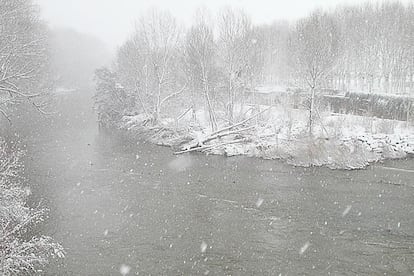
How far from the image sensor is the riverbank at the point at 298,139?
28312 millimetres

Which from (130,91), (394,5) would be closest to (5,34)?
(130,91)

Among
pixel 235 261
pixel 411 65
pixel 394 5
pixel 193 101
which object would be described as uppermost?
pixel 394 5

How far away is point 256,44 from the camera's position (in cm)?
4106

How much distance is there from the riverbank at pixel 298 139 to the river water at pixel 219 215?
1496mm

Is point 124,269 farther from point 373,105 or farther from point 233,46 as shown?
point 373,105

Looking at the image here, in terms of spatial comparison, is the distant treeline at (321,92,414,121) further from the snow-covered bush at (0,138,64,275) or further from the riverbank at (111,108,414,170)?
the snow-covered bush at (0,138,64,275)

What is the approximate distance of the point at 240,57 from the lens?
122 feet

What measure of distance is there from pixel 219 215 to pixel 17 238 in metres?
8.94

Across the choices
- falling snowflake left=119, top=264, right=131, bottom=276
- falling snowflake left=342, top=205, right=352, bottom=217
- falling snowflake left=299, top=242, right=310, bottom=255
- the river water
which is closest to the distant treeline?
the river water

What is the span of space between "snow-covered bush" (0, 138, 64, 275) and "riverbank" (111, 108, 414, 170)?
49.1 ft

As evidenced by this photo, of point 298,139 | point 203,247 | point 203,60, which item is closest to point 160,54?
point 203,60

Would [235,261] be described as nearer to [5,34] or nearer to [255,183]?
[255,183]

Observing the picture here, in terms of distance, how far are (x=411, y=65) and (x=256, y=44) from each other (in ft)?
54.4

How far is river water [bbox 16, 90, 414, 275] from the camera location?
14109 mm
